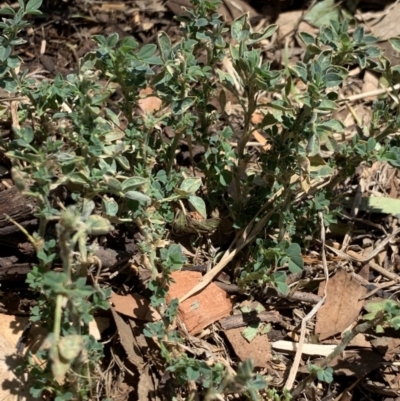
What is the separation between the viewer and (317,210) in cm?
262

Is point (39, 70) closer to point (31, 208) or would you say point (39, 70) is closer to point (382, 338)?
point (31, 208)

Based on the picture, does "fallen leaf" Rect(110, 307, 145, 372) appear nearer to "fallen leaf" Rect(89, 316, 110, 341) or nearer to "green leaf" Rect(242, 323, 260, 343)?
"fallen leaf" Rect(89, 316, 110, 341)

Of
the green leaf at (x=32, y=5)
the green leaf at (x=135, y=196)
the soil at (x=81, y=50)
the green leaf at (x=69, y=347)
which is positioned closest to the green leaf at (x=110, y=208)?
the green leaf at (x=135, y=196)

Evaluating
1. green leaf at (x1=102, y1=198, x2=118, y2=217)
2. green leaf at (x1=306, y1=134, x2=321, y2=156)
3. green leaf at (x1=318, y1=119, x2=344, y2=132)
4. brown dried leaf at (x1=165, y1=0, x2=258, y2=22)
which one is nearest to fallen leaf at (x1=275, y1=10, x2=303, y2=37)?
brown dried leaf at (x1=165, y1=0, x2=258, y2=22)

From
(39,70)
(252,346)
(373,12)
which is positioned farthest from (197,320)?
(373,12)

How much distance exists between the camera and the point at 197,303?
2572 millimetres

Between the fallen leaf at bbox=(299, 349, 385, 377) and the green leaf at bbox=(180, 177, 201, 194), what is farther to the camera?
the fallen leaf at bbox=(299, 349, 385, 377)

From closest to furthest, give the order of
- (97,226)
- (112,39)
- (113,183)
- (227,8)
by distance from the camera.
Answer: (97,226) → (113,183) → (112,39) → (227,8)

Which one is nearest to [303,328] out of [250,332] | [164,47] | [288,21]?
[250,332]

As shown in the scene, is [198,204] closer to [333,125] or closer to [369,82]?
[333,125]

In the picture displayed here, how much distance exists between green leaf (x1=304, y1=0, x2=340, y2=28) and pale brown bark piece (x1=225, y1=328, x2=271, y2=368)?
6.35 feet

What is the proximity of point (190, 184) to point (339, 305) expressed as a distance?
78 cm

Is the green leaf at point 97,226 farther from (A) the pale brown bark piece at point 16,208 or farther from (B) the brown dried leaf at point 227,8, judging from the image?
(B) the brown dried leaf at point 227,8

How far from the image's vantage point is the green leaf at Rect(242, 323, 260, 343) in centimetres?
A: 254
